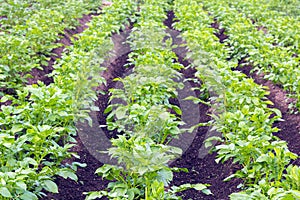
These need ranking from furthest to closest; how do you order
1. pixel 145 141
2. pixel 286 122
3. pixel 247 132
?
pixel 286 122 < pixel 247 132 < pixel 145 141

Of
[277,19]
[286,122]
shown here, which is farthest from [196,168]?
[277,19]

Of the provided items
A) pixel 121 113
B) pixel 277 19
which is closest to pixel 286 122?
pixel 121 113

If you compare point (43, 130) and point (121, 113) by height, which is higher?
point (43, 130)

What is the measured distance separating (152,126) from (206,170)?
98 centimetres

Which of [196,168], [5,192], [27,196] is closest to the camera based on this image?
[5,192]

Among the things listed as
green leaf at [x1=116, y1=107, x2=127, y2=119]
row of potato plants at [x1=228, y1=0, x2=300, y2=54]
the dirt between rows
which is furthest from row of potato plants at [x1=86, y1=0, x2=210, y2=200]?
row of potato plants at [x1=228, y1=0, x2=300, y2=54]

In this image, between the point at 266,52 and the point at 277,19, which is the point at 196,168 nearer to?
the point at 266,52

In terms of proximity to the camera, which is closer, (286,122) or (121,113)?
(121,113)

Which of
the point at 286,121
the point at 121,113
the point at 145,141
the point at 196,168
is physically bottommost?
the point at 196,168

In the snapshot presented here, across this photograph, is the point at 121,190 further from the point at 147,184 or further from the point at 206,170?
the point at 206,170

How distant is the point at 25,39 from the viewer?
23.6ft

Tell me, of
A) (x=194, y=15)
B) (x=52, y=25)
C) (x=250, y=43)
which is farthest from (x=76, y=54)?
(x=194, y=15)

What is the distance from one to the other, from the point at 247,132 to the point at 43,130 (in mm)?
1894

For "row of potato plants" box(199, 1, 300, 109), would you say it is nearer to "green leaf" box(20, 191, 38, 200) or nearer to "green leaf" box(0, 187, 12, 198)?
"green leaf" box(20, 191, 38, 200)
